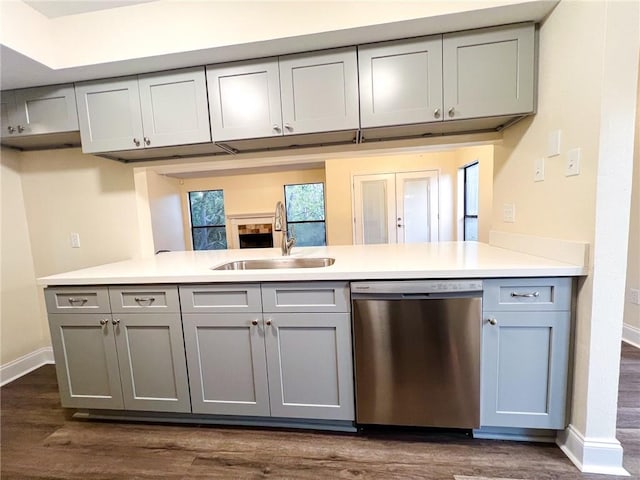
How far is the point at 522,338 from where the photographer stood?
133cm

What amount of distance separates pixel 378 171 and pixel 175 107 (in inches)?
164

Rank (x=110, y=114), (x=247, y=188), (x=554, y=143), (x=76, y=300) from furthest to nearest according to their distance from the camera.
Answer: (x=247, y=188) < (x=110, y=114) < (x=76, y=300) < (x=554, y=143)

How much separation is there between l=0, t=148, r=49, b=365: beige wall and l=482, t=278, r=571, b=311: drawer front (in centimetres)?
344

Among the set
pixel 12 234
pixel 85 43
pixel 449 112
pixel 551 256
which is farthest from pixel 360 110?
pixel 12 234

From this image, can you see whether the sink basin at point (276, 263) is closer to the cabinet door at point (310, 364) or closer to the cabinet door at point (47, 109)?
the cabinet door at point (310, 364)

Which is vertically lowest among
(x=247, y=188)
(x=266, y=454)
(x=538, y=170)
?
(x=266, y=454)

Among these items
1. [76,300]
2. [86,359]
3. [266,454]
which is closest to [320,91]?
[76,300]

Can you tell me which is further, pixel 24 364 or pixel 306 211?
pixel 306 211

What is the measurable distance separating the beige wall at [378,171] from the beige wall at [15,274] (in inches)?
160

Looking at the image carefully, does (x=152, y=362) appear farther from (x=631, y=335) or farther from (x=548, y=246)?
(x=631, y=335)

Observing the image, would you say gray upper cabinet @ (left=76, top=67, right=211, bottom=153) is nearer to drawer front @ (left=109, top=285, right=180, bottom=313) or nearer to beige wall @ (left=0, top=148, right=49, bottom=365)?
drawer front @ (left=109, top=285, right=180, bottom=313)

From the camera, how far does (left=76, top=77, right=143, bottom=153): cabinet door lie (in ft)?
5.98

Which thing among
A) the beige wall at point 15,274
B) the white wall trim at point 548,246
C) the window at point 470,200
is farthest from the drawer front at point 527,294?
the window at point 470,200

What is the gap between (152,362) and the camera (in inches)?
63.3
